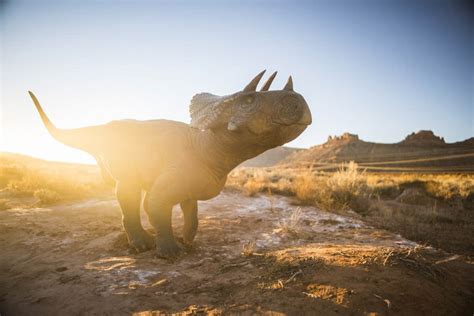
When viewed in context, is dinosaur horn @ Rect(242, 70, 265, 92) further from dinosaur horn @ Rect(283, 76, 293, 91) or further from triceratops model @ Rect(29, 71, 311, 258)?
dinosaur horn @ Rect(283, 76, 293, 91)

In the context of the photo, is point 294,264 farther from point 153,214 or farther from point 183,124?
point 183,124

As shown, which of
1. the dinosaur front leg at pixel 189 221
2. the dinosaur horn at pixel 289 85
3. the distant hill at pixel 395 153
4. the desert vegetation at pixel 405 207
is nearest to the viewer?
the dinosaur horn at pixel 289 85

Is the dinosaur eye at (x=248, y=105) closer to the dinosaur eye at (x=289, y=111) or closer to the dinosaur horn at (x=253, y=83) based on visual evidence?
the dinosaur horn at (x=253, y=83)

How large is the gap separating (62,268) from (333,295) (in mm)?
3064

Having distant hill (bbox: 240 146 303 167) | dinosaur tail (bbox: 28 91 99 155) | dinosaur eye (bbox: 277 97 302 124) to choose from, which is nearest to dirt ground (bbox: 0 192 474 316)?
dinosaur eye (bbox: 277 97 302 124)

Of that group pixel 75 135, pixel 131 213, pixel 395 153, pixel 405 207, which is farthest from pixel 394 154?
pixel 75 135

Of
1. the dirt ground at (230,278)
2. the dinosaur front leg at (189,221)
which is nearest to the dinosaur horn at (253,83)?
the dirt ground at (230,278)

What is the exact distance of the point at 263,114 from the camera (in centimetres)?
230

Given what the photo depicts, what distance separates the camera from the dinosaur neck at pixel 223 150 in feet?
8.71

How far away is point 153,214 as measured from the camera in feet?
9.68

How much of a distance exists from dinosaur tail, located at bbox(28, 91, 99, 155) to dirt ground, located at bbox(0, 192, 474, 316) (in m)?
1.59

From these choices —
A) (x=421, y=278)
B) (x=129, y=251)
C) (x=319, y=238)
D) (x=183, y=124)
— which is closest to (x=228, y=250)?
(x=129, y=251)

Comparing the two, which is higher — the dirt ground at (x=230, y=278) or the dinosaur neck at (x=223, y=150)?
the dinosaur neck at (x=223, y=150)

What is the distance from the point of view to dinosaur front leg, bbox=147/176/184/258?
2934 mm
